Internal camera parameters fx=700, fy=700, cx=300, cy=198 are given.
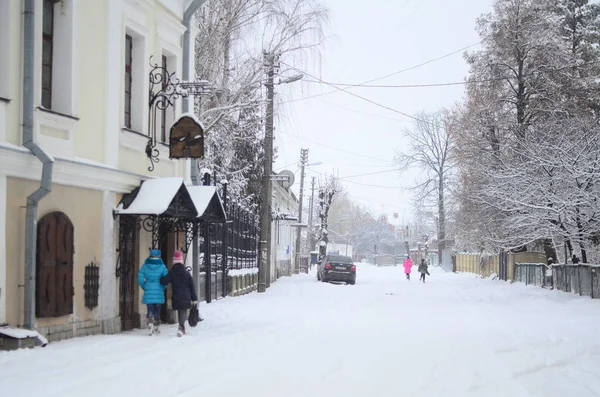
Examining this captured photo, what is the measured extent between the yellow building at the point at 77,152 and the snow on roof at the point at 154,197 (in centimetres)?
28

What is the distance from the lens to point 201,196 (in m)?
14.4

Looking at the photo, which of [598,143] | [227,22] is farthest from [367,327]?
[598,143]

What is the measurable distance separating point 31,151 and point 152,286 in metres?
3.45

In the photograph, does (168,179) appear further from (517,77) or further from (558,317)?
(517,77)

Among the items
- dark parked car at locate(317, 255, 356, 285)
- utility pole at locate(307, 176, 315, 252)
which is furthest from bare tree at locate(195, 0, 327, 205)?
utility pole at locate(307, 176, 315, 252)

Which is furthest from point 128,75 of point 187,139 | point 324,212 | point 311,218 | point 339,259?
point 311,218

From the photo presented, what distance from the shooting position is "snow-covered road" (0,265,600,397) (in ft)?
24.8

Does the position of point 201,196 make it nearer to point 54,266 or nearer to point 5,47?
point 54,266

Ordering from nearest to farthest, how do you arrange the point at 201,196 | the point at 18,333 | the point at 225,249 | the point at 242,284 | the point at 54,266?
the point at 18,333
the point at 54,266
the point at 201,196
the point at 225,249
the point at 242,284

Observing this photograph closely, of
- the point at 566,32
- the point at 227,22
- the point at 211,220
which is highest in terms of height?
the point at 566,32

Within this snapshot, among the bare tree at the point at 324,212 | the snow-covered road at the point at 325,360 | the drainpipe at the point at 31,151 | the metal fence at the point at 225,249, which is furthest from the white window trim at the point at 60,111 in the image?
the bare tree at the point at 324,212

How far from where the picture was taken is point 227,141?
24.7 meters

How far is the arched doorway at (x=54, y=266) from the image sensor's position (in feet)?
33.9

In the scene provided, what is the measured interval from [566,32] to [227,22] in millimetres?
19391
